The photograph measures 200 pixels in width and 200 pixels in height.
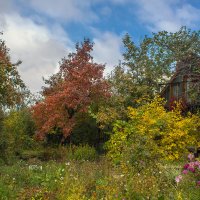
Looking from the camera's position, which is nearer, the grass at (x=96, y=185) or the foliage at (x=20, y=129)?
the grass at (x=96, y=185)

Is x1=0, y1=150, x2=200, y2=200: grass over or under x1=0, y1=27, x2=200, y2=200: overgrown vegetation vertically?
under

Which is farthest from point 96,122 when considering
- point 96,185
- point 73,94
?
point 96,185

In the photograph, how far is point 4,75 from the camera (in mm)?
20891

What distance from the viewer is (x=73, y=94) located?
26594 mm

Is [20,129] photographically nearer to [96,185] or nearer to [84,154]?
[84,154]

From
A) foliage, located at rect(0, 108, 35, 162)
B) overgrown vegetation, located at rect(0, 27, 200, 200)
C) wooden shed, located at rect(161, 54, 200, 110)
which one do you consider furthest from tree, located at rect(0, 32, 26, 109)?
wooden shed, located at rect(161, 54, 200, 110)

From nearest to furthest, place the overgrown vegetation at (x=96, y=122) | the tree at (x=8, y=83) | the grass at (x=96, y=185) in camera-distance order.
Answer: the grass at (x=96, y=185)
the overgrown vegetation at (x=96, y=122)
the tree at (x=8, y=83)

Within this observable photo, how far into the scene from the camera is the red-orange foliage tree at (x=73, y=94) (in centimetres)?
2648

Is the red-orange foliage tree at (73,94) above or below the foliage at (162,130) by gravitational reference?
above

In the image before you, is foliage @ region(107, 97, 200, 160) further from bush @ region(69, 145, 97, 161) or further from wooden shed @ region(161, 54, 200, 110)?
bush @ region(69, 145, 97, 161)

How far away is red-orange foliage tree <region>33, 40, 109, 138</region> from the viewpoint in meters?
26.5

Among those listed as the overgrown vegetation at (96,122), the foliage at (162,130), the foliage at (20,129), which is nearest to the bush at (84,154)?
the overgrown vegetation at (96,122)

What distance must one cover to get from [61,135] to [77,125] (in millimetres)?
1853

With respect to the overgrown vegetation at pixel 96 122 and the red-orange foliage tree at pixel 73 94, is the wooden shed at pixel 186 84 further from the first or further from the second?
the red-orange foliage tree at pixel 73 94
